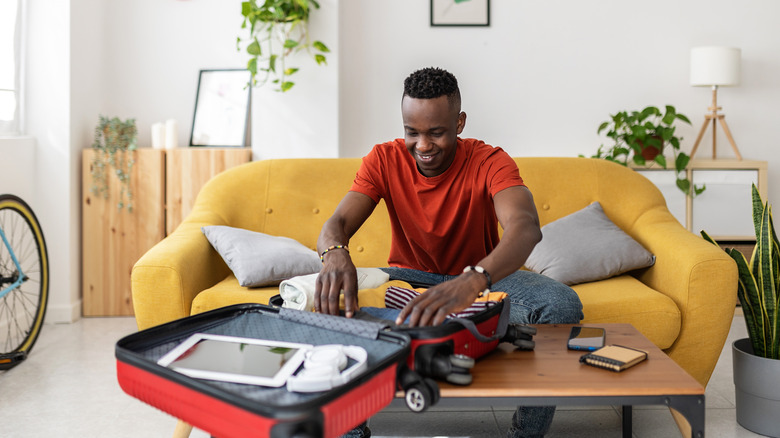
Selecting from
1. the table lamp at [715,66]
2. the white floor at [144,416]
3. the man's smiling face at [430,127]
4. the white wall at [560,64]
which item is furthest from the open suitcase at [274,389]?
the table lamp at [715,66]

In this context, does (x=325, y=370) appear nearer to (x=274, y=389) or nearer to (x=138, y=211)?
(x=274, y=389)

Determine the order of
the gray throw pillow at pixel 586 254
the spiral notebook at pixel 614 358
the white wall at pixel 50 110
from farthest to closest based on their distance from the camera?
1. the white wall at pixel 50 110
2. the gray throw pillow at pixel 586 254
3. the spiral notebook at pixel 614 358

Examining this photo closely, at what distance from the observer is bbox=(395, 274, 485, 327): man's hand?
4.41 ft

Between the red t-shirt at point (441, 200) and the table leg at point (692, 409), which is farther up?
the red t-shirt at point (441, 200)

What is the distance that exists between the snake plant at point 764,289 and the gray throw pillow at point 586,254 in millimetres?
435

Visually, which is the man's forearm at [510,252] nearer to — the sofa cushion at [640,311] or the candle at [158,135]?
the sofa cushion at [640,311]

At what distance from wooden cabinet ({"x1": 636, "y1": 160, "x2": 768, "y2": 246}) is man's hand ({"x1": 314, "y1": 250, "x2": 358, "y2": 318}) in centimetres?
258

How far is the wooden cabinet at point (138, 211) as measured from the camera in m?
3.65

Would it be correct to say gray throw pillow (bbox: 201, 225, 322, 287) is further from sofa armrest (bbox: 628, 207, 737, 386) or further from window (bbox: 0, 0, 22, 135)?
window (bbox: 0, 0, 22, 135)

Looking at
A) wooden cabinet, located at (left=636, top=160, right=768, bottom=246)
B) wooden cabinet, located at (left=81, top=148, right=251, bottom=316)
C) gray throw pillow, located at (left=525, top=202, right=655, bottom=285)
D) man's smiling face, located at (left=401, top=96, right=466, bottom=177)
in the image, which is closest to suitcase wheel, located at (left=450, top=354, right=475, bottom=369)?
man's smiling face, located at (left=401, top=96, right=466, bottom=177)

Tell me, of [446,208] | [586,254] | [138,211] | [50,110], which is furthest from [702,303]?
[50,110]

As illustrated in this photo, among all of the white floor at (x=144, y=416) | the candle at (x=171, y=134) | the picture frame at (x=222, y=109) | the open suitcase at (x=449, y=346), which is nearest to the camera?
the open suitcase at (x=449, y=346)

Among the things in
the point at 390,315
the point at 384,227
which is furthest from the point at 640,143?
the point at 390,315

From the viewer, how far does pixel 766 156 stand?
4.07 metres
